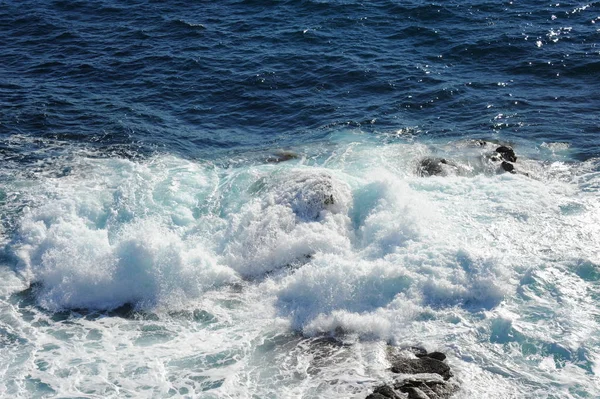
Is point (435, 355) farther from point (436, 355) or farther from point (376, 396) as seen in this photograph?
point (376, 396)

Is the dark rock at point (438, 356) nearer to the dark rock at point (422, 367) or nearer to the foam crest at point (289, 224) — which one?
the dark rock at point (422, 367)

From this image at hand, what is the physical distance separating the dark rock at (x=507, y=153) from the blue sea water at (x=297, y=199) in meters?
0.45

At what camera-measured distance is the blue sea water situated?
16969 millimetres

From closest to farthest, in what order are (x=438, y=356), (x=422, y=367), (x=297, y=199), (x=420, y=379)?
1. (x=420, y=379)
2. (x=422, y=367)
3. (x=438, y=356)
4. (x=297, y=199)

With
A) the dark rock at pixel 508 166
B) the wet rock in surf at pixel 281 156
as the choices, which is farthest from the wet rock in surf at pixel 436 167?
the wet rock in surf at pixel 281 156

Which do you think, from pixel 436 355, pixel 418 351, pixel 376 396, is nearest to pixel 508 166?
pixel 418 351

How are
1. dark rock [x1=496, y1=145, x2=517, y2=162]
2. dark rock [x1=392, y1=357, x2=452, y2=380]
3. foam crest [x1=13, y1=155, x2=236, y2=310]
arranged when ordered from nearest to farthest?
dark rock [x1=392, y1=357, x2=452, y2=380]
foam crest [x1=13, y1=155, x2=236, y2=310]
dark rock [x1=496, y1=145, x2=517, y2=162]

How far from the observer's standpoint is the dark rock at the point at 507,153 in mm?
24497

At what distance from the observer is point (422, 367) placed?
16172 millimetres

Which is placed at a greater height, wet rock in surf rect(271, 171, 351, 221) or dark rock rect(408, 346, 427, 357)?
wet rock in surf rect(271, 171, 351, 221)

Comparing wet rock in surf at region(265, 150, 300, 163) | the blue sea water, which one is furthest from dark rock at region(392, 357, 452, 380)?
wet rock in surf at region(265, 150, 300, 163)

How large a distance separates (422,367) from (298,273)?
14.8 ft

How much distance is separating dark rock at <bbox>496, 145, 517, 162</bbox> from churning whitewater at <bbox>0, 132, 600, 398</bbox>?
36 centimetres

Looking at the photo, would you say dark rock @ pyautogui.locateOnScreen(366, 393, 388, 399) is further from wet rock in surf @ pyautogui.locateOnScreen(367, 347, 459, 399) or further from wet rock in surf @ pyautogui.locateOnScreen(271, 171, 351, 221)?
wet rock in surf @ pyautogui.locateOnScreen(271, 171, 351, 221)
